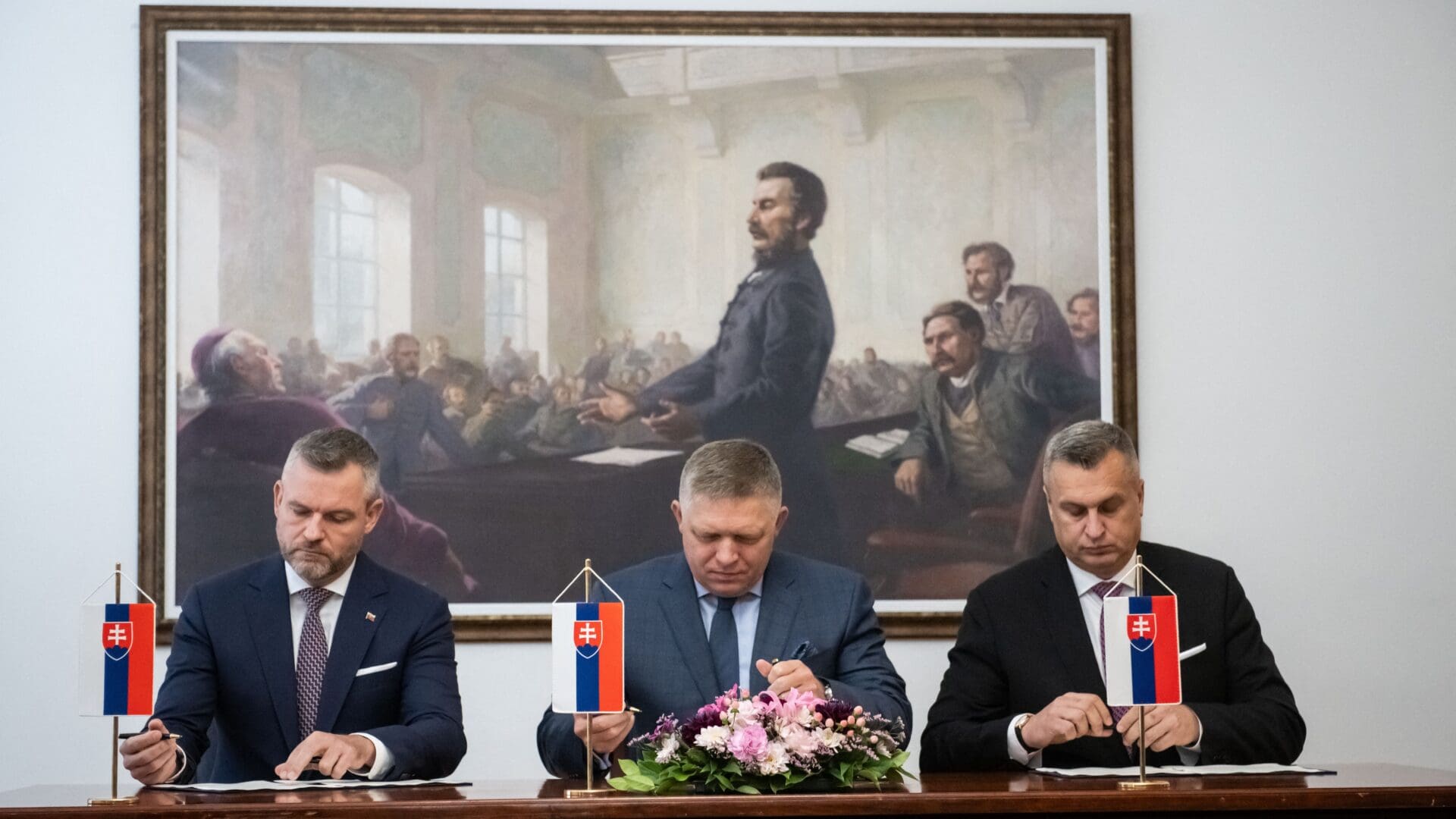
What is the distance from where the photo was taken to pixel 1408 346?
5684 mm

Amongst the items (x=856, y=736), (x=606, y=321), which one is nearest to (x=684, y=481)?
(x=856, y=736)

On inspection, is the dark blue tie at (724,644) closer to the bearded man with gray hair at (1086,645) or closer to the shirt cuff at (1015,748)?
the bearded man with gray hair at (1086,645)

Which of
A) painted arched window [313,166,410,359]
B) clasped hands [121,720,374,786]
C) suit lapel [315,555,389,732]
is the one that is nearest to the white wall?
painted arched window [313,166,410,359]

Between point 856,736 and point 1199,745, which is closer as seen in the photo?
point 856,736

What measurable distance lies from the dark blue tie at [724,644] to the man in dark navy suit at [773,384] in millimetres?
1241

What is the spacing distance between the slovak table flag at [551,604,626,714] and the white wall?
1962 mm

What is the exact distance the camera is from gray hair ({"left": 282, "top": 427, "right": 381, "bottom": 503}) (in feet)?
13.8

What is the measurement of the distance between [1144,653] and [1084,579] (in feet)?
2.70

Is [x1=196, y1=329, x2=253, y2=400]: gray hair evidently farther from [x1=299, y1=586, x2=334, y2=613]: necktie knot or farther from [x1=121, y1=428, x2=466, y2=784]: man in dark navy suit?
[x1=299, y1=586, x2=334, y2=613]: necktie knot

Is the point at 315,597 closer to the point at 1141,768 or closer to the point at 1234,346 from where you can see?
the point at 1141,768

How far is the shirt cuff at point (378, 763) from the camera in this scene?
3.81 m

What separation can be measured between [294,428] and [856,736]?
2743 millimetres

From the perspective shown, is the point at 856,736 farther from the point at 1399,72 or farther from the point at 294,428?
the point at 1399,72

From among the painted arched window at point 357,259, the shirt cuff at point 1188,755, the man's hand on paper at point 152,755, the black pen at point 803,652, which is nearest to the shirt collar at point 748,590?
the black pen at point 803,652
